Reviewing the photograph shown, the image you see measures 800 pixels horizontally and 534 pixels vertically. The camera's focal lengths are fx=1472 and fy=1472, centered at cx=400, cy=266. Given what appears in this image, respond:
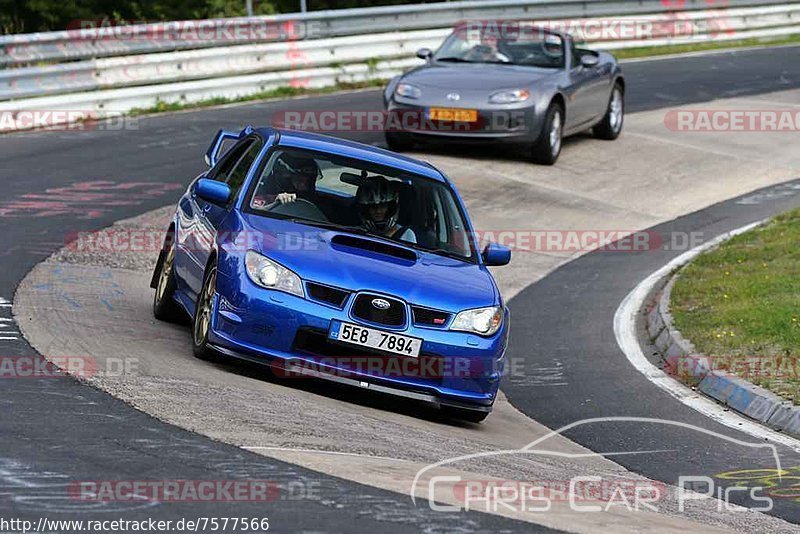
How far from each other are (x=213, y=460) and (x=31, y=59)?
49.8ft

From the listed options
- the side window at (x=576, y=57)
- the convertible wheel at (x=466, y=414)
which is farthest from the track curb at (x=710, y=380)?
the side window at (x=576, y=57)

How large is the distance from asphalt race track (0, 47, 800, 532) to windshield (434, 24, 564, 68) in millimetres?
1672

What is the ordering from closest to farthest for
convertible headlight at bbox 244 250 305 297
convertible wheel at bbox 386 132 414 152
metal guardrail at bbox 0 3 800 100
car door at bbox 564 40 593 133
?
convertible headlight at bbox 244 250 305 297 < convertible wheel at bbox 386 132 414 152 < car door at bbox 564 40 593 133 < metal guardrail at bbox 0 3 800 100

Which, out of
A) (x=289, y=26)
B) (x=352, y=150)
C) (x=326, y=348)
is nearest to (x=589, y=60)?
(x=289, y=26)

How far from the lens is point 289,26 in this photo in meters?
24.4

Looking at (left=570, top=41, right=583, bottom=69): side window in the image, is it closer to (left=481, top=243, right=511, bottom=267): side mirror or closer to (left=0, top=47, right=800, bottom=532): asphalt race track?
(left=0, top=47, right=800, bottom=532): asphalt race track

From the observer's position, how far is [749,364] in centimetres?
1052

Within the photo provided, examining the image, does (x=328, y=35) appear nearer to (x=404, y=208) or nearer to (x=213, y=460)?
(x=404, y=208)

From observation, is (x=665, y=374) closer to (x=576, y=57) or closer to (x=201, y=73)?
(x=576, y=57)

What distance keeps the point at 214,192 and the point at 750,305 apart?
5090 millimetres

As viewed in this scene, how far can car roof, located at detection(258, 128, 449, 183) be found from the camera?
387 inches

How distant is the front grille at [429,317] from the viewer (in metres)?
8.45

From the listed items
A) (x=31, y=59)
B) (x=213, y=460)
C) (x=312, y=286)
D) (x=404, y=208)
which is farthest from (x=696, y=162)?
(x=213, y=460)

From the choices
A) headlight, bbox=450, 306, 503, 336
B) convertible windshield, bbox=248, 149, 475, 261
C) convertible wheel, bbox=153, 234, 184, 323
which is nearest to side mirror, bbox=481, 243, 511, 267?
convertible windshield, bbox=248, 149, 475, 261
